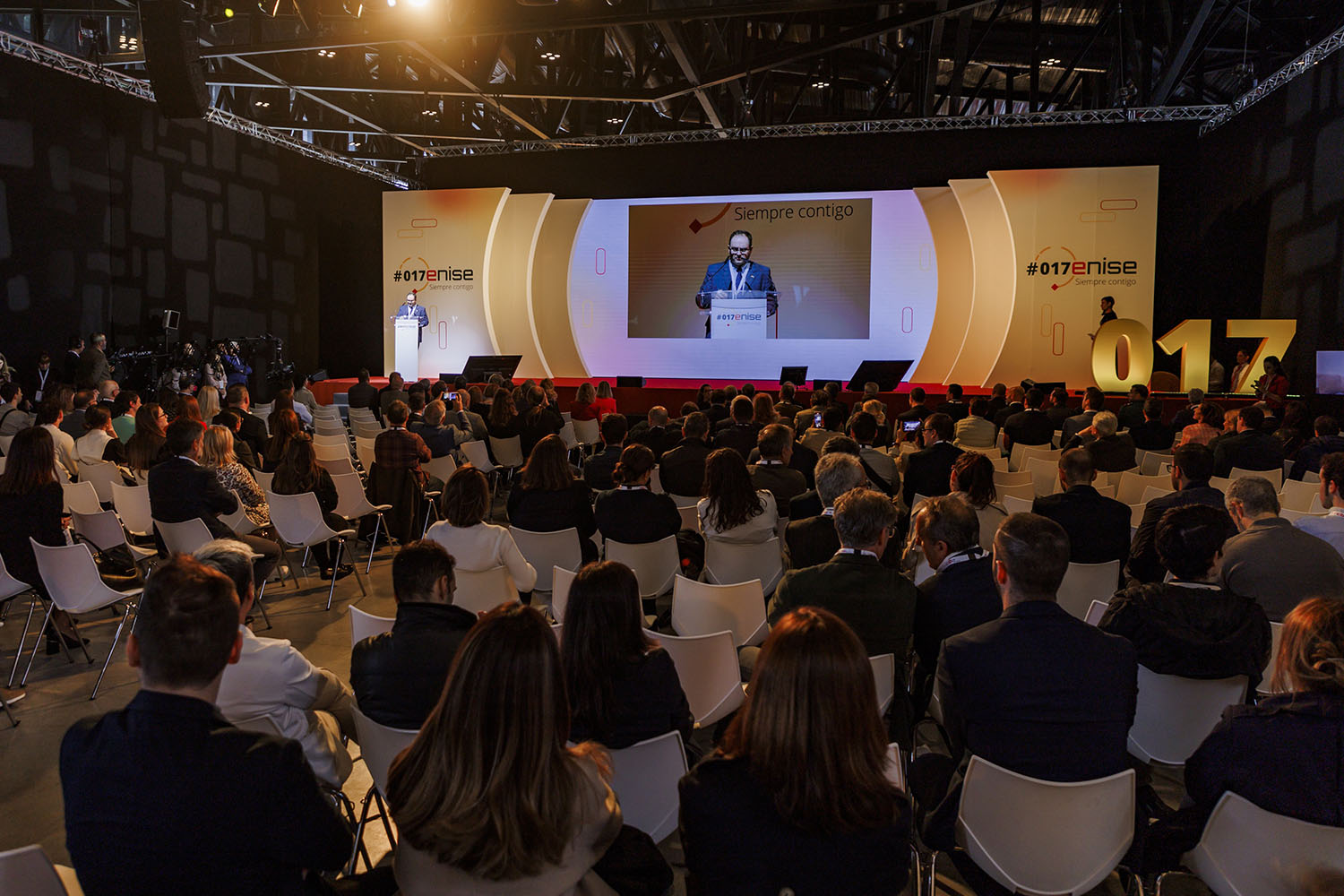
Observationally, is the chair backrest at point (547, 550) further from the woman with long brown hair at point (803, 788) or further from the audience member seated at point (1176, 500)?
the woman with long brown hair at point (803, 788)

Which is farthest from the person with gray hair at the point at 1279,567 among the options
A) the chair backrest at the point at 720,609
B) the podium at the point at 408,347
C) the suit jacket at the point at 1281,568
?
the podium at the point at 408,347

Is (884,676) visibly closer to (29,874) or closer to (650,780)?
(650,780)

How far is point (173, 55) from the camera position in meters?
8.23

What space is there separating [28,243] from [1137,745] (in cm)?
1335

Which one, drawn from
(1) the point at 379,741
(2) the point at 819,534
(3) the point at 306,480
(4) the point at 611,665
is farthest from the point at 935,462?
(1) the point at 379,741

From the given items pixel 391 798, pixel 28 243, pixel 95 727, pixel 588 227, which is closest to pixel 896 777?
pixel 391 798

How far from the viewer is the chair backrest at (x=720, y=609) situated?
343 centimetres

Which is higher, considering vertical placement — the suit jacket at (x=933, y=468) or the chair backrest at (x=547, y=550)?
the suit jacket at (x=933, y=468)

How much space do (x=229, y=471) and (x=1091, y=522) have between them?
476 cm

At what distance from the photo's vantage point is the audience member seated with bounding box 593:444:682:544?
4.50 m

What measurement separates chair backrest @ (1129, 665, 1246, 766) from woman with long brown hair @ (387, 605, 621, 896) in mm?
1841

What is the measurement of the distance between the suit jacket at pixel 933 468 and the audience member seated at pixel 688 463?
134cm

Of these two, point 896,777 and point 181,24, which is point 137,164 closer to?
point 181,24

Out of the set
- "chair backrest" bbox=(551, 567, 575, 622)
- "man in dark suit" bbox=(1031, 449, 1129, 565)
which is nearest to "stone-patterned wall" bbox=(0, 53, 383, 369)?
"chair backrest" bbox=(551, 567, 575, 622)
